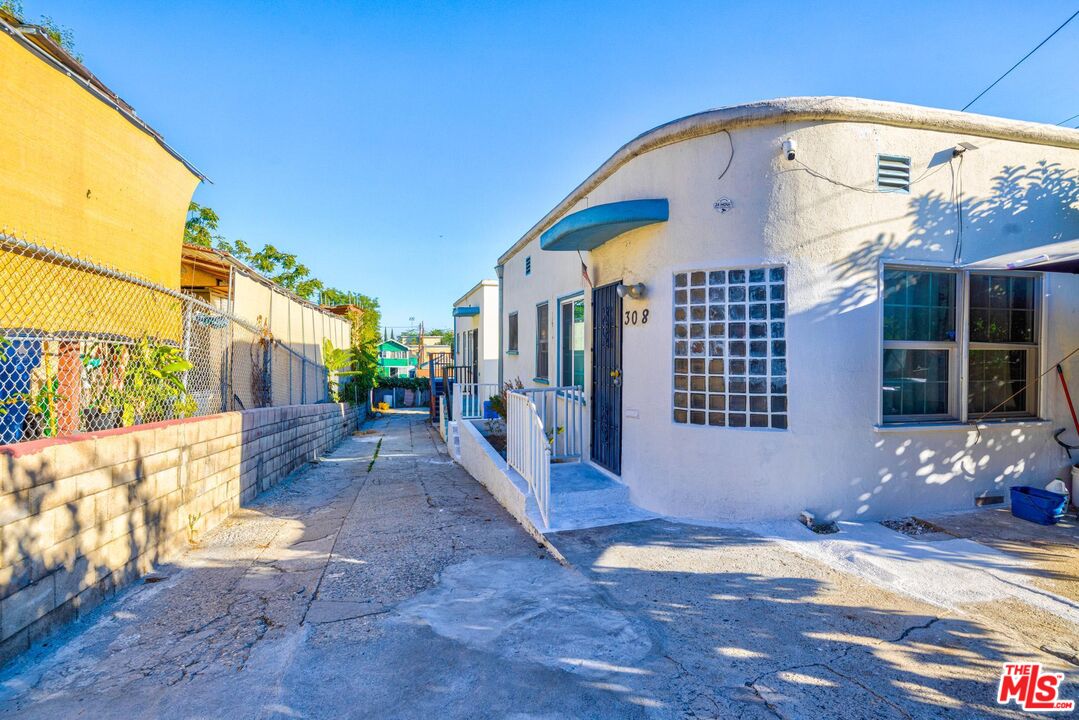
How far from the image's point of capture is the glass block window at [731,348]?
4.81m

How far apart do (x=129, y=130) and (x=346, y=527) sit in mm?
4575

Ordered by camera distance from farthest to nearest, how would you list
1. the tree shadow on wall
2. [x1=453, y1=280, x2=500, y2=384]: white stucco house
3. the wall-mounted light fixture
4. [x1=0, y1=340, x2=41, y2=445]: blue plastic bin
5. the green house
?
the green house
[x1=453, y1=280, x2=500, y2=384]: white stucco house
the wall-mounted light fixture
the tree shadow on wall
[x1=0, y1=340, x2=41, y2=445]: blue plastic bin

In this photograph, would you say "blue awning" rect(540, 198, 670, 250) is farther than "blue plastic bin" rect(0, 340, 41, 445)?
Yes

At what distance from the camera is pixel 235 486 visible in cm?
608

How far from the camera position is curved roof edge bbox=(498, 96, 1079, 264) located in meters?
4.70

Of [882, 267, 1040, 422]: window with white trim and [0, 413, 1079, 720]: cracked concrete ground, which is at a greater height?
[882, 267, 1040, 422]: window with white trim

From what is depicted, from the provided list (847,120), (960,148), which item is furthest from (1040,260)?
(847,120)

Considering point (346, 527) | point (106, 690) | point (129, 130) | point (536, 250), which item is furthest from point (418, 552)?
point (536, 250)

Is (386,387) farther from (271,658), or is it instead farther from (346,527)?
(271,658)

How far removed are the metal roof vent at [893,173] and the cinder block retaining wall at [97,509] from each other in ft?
22.3

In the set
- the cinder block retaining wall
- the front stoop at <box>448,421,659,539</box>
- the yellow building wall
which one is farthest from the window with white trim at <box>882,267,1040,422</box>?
the yellow building wall

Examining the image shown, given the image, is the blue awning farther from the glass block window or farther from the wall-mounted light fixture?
the wall-mounted light fixture

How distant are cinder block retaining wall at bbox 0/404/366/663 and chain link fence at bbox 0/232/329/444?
0.30m

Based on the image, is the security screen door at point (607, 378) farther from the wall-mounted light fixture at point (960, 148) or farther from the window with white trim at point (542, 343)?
the wall-mounted light fixture at point (960, 148)
